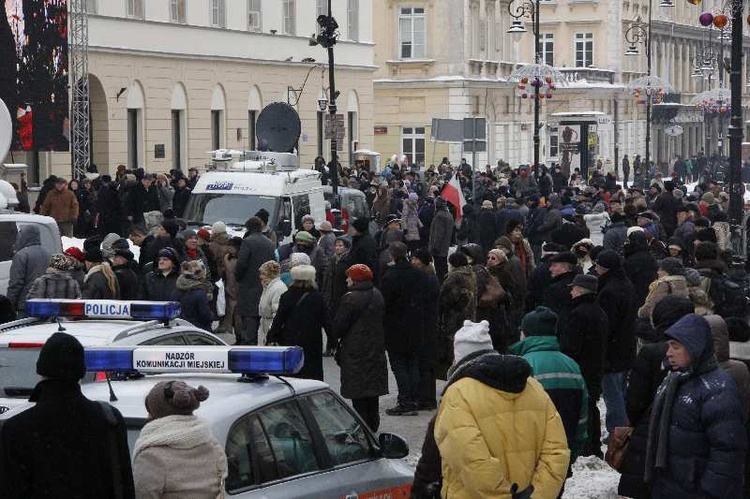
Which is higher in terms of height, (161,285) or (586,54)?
(586,54)

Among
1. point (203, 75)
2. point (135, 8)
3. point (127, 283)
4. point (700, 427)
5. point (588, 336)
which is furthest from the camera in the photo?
point (203, 75)

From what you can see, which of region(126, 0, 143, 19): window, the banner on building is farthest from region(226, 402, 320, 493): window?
region(126, 0, 143, 19): window

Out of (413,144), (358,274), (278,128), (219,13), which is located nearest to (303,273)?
(358,274)

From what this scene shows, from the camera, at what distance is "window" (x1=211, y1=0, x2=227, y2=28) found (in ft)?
162

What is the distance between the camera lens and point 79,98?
38125mm

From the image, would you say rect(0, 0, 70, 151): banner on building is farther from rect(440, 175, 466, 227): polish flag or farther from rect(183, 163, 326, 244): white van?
rect(183, 163, 326, 244): white van

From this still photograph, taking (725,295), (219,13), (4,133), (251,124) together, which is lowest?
(725,295)

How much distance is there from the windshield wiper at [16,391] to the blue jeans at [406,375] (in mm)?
5699

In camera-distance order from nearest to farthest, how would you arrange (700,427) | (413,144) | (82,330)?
(700,427) < (82,330) < (413,144)

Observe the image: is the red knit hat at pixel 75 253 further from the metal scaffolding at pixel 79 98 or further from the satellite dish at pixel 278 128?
the metal scaffolding at pixel 79 98

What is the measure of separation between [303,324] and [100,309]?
3282mm

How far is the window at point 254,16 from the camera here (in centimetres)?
5125

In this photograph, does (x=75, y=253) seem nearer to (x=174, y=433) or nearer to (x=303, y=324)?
(x=303, y=324)

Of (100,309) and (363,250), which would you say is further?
(363,250)
